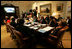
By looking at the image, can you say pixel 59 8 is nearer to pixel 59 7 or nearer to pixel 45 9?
pixel 59 7

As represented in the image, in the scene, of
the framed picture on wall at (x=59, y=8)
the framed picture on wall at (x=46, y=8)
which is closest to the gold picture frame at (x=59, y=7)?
the framed picture on wall at (x=59, y=8)

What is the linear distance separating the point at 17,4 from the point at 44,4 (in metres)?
3.34

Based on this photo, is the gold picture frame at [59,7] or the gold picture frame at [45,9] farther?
the gold picture frame at [45,9]

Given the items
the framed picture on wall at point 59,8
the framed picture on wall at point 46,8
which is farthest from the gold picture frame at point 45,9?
the framed picture on wall at point 59,8

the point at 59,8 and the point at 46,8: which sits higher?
the point at 46,8

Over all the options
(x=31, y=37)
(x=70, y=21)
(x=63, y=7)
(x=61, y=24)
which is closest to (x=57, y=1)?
(x=63, y=7)

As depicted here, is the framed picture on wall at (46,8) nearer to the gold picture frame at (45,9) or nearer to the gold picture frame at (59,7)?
the gold picture frame at (45,9)

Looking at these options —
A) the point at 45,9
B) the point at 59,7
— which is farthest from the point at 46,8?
the point at 59,7

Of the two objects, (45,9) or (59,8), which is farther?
(45,9)

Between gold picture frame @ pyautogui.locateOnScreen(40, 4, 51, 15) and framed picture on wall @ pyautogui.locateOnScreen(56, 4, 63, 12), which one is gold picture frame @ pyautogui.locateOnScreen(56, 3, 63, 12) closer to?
framed picture on wall @ pyautogui.locateOnScreen(56, 4, 63, 12)

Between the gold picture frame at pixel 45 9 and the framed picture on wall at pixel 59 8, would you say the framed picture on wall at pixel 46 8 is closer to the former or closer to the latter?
the gold picture frame at pixel 45 9

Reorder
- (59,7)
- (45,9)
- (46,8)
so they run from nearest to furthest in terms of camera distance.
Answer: (59,7) → (46,8) → (45,9)

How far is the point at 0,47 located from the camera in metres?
2.07

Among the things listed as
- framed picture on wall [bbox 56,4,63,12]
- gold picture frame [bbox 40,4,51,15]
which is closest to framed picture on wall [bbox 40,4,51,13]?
gold picture frame [bbox 40,4,51,15]
